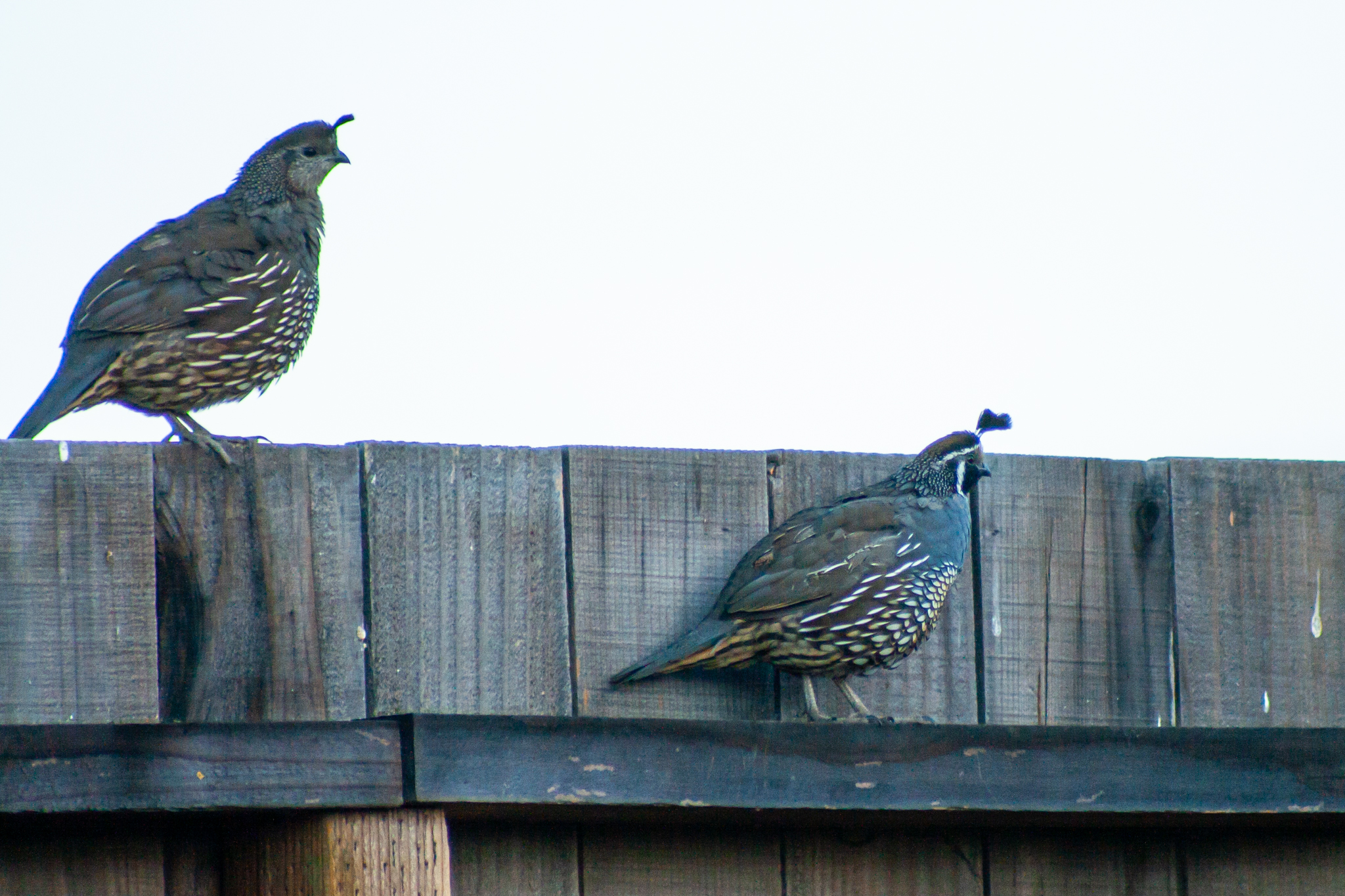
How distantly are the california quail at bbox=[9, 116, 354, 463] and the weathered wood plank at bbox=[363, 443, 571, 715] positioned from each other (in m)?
0.76

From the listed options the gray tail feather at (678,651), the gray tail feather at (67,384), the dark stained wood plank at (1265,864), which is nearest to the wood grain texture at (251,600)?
the gray tail feather at (678,651)

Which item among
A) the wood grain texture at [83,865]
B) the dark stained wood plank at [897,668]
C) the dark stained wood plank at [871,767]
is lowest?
the wood grain texture at [83,865]

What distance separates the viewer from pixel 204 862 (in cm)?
306

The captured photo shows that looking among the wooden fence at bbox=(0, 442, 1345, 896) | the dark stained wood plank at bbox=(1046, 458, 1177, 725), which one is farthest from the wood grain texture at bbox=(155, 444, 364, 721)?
the dark stained wood plank at bbox=(1046, 458, 1177, 725)

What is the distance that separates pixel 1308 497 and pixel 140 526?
2781 mm

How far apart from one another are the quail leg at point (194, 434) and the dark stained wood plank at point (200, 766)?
709 mm

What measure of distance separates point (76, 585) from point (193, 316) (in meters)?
1.58

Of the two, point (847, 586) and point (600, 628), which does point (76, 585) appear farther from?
point (847, 586)

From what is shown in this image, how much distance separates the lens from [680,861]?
3.38 meters

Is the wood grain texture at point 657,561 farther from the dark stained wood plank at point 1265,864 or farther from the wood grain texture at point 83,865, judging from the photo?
the dark stained wood plank at point 1265,864

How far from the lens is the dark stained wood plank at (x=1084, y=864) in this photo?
3570 millimetres

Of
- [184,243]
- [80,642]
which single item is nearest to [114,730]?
[80,642]

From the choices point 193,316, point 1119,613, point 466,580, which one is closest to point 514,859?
point 466,580

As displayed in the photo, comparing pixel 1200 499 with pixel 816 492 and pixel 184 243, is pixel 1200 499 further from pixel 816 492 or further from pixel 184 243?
pixel 184 243
